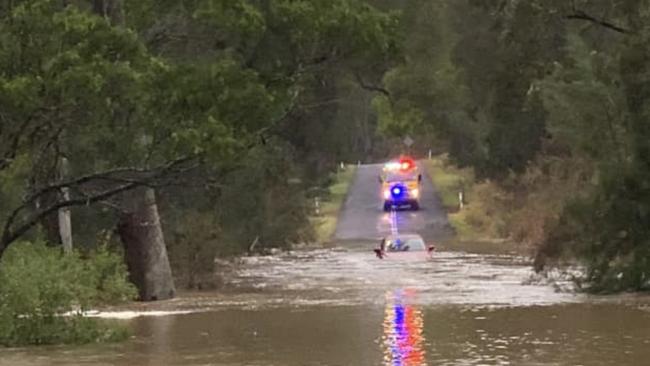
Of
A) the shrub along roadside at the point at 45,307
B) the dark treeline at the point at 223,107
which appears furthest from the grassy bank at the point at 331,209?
the shrub along roadside at the point at 45,307

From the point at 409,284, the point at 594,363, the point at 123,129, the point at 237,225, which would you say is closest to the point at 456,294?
the point at 409,284

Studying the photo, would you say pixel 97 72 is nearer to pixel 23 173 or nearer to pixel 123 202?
pixel 23 173

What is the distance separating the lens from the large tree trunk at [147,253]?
33.8 metres

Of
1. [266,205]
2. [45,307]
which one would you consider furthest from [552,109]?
[45,307]

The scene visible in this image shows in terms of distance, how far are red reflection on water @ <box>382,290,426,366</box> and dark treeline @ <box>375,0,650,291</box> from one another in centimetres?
461

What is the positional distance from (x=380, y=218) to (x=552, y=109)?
3404 centimetres

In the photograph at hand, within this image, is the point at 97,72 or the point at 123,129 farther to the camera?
the point at 123,129

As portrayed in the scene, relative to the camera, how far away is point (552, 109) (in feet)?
125

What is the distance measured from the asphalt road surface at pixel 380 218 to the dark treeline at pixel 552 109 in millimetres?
3189

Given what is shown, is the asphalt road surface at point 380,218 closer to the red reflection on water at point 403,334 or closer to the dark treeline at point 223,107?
the dark treeline at point 223,107

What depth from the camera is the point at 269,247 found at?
178 ft

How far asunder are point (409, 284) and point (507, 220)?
85.4ft

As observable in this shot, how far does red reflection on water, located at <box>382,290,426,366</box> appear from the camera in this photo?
1880cm

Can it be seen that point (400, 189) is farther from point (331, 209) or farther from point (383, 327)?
point (383, 327)
